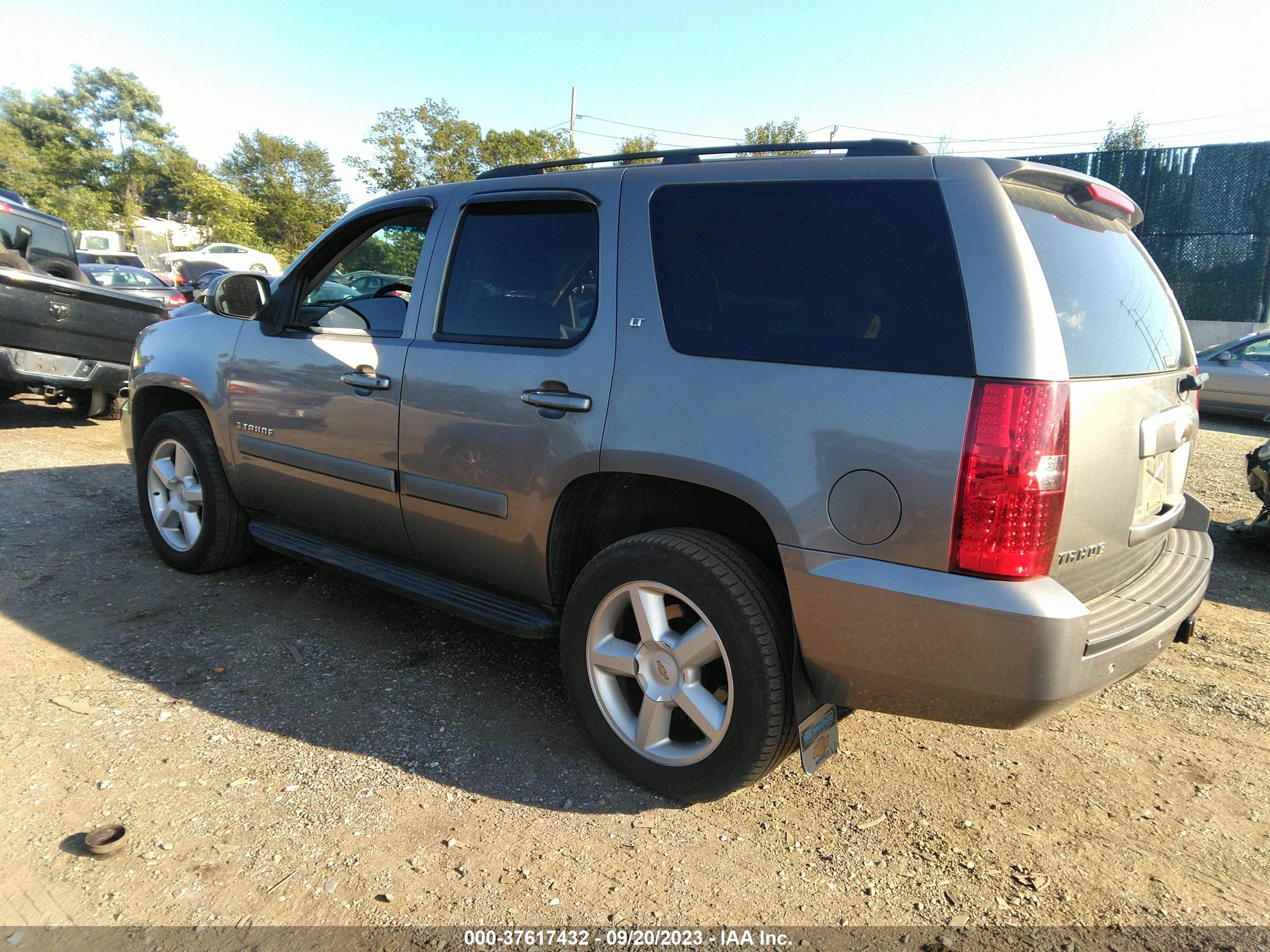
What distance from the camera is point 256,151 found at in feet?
169

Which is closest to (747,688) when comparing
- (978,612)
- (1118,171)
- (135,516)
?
(978,612)

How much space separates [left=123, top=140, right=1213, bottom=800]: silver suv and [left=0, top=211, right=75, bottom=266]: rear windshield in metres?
7.27

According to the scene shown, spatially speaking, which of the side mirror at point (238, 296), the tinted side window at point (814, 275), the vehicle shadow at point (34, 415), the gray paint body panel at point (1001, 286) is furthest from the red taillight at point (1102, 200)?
the vehicle shadow at point (34, 415)

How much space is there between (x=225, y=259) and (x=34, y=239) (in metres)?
24.6

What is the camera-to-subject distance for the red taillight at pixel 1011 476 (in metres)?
2.00

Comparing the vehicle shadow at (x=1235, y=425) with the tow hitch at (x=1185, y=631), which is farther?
the vehicle shadow at (x=1235, y=425)

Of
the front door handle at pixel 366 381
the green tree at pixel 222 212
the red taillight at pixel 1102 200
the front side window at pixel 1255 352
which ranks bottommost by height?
the front door handle at pixel 366 381

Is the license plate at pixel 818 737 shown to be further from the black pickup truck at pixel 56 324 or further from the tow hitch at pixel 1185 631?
the black pickup truck at pixel 56 324

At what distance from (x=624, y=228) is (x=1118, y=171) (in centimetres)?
2262

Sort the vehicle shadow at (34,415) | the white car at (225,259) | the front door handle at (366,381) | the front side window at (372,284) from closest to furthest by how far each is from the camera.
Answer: the front door handle at (366,381) → the front side window at (372,284) → the vehicle shadow at (34,415) → the white car at (225,259)

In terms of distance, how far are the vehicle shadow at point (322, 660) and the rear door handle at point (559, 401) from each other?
3.91 feet

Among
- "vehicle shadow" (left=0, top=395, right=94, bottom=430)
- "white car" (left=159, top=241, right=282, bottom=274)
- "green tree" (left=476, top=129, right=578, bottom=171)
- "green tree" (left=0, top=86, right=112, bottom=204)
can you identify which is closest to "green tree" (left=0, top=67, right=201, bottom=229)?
"green tree" (left=0, top=86, right=112, bottom=204)

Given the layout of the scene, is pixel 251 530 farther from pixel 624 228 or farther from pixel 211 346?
pixel 624 228

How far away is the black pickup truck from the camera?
7.27 m
